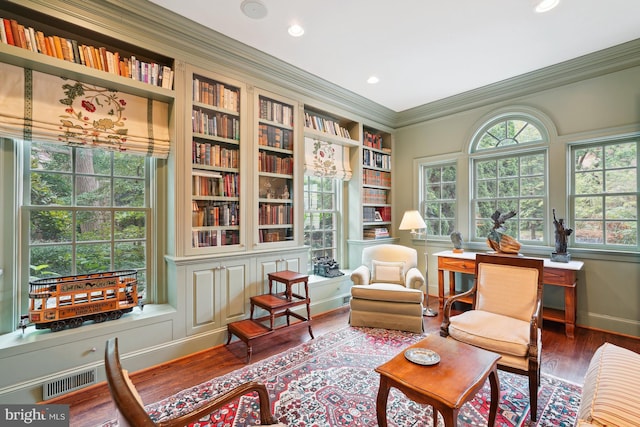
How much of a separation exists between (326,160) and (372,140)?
1144mm

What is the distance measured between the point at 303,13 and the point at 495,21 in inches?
69.6

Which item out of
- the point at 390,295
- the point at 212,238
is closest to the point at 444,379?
the point at 390,295

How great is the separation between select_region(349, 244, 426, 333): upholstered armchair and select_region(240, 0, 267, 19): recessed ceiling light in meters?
2.89

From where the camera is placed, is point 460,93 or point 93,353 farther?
point 460,93

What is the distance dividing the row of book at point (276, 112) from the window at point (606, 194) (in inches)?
141

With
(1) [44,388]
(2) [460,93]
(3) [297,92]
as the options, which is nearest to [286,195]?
(3) [297,92]

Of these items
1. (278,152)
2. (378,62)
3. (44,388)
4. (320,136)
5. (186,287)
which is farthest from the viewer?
(320,136)

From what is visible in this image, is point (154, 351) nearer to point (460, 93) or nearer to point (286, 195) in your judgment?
point (286, 195)

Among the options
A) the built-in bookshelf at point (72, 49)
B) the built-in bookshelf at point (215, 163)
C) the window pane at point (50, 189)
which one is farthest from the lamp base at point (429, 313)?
the window pane at point (50, 189)

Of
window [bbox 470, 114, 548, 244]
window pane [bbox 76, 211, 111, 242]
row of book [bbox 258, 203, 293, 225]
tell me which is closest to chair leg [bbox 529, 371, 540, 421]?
window [bbox 470, 114, 548, 244]

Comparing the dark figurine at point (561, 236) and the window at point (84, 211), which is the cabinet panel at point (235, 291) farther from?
the dark figurine at point (561, 236)

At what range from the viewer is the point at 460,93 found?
13.6 feet

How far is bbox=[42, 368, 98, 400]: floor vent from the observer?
2078 millimetres

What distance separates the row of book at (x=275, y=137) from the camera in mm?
3381
